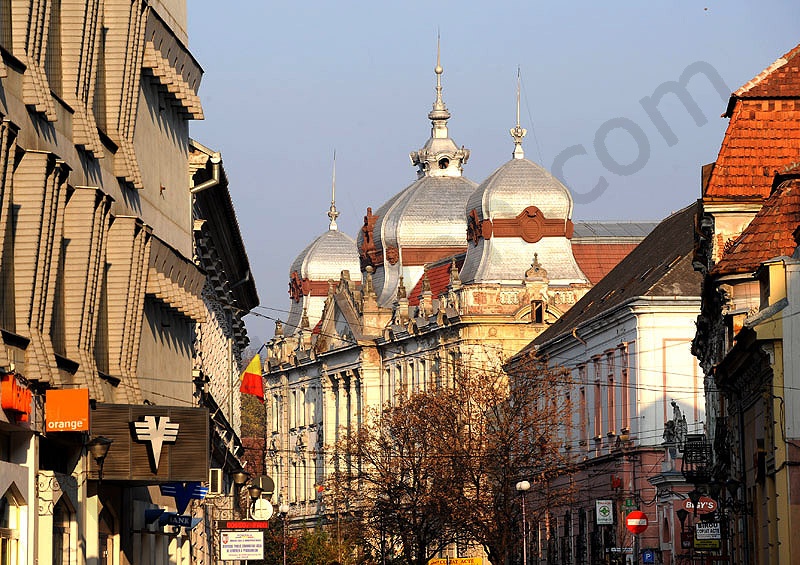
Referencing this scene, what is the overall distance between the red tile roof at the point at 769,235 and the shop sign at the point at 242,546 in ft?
40.1

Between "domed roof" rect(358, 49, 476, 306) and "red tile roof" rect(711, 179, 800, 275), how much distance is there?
86707mm

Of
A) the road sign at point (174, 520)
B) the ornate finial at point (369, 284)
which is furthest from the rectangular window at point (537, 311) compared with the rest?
the road sign at point (174, 520)

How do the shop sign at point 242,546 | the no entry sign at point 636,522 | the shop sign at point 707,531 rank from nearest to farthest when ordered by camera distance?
the shop sign at point 242,546
the shop sign at point 707,531
the no entry sign at point 636,522

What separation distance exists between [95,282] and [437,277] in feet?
333

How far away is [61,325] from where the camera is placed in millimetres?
27594

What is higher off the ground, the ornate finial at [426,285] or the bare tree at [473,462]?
the ornate finial at [426,285]

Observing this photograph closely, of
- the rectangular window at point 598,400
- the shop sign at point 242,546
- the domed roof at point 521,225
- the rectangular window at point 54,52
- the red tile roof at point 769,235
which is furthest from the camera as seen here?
the domed roof at point 521,225

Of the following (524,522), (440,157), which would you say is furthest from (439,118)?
(524,522)

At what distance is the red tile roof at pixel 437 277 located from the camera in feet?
415

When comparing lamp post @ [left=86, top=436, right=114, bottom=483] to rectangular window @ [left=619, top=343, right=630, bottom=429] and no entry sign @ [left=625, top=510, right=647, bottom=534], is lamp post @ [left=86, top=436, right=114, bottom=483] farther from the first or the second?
rectangular window @ [left=619, top=343, right=630, bottom=429]

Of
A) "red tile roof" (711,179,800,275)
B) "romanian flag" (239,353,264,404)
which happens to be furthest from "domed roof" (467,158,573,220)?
"red tile roof" (711,179,800,275)

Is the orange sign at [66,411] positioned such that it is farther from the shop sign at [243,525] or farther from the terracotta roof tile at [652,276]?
the terracotta roof tile at [652,276]

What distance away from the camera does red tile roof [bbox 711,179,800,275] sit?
148ft

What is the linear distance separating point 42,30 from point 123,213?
7.16 m
